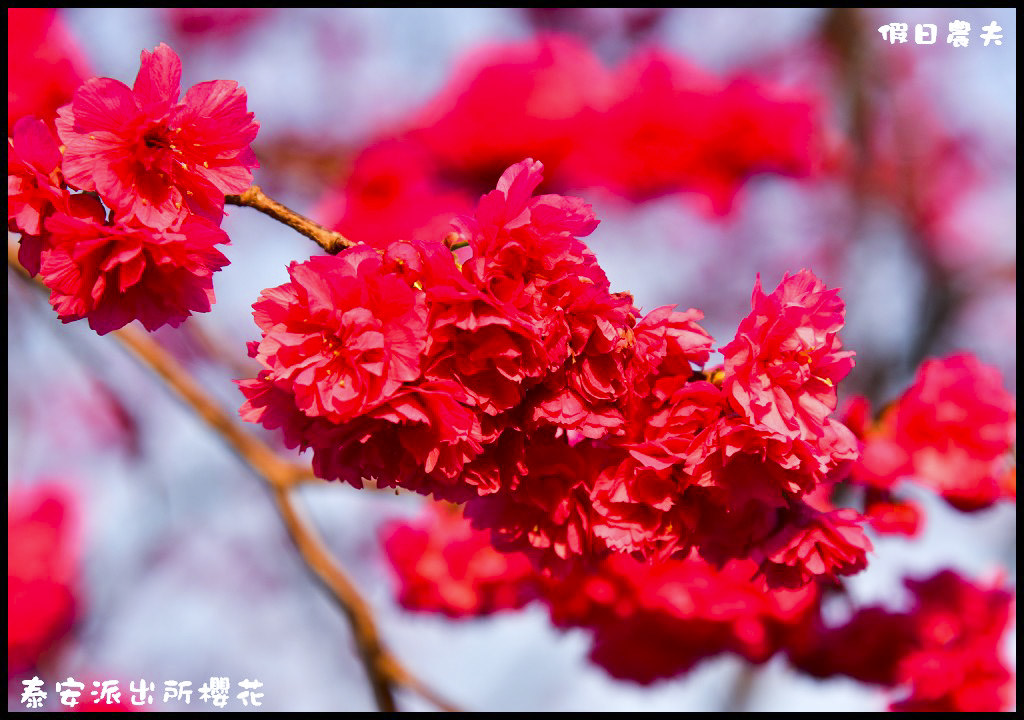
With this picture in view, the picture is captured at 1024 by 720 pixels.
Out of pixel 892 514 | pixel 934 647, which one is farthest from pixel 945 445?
pixel 934 647

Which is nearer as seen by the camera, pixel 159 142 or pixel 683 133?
pixel 159 142

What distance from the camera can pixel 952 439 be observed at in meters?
2.00

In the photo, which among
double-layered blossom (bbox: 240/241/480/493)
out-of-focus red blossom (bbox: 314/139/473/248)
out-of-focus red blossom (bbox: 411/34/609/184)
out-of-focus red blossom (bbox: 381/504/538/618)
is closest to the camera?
double-layered blossom (bbox: 240/241/480/493)

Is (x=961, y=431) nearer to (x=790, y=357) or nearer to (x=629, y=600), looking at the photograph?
(x=629, y=600)

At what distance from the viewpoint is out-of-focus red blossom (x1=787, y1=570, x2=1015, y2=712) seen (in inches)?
86.8

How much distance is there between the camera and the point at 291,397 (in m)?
1.15

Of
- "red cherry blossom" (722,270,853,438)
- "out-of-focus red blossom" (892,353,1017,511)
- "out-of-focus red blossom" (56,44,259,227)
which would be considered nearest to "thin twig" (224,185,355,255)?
"out-of-focus red blossom" (56,44,259,227)

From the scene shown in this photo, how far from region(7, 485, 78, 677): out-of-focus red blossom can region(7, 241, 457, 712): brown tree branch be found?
2.18 metres

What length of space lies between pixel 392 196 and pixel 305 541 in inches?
73.5

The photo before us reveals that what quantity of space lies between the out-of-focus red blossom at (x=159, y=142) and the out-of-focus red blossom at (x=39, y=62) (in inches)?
83.4

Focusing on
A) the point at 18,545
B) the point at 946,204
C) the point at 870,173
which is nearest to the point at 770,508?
the point at 18,545

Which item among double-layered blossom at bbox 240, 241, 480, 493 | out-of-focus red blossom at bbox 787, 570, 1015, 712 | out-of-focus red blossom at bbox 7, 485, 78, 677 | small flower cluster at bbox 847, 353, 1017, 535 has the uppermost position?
double-layered blossom at bbox 240, 241, 480, 493

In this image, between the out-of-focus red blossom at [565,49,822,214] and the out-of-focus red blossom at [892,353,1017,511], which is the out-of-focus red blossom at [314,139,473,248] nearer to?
the out-of-focus red blossom at [565,49,822,214]

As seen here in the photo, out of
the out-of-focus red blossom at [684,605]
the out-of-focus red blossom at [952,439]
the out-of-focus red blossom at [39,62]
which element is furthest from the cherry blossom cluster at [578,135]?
the out-of-focus red blossom at [952,439]
